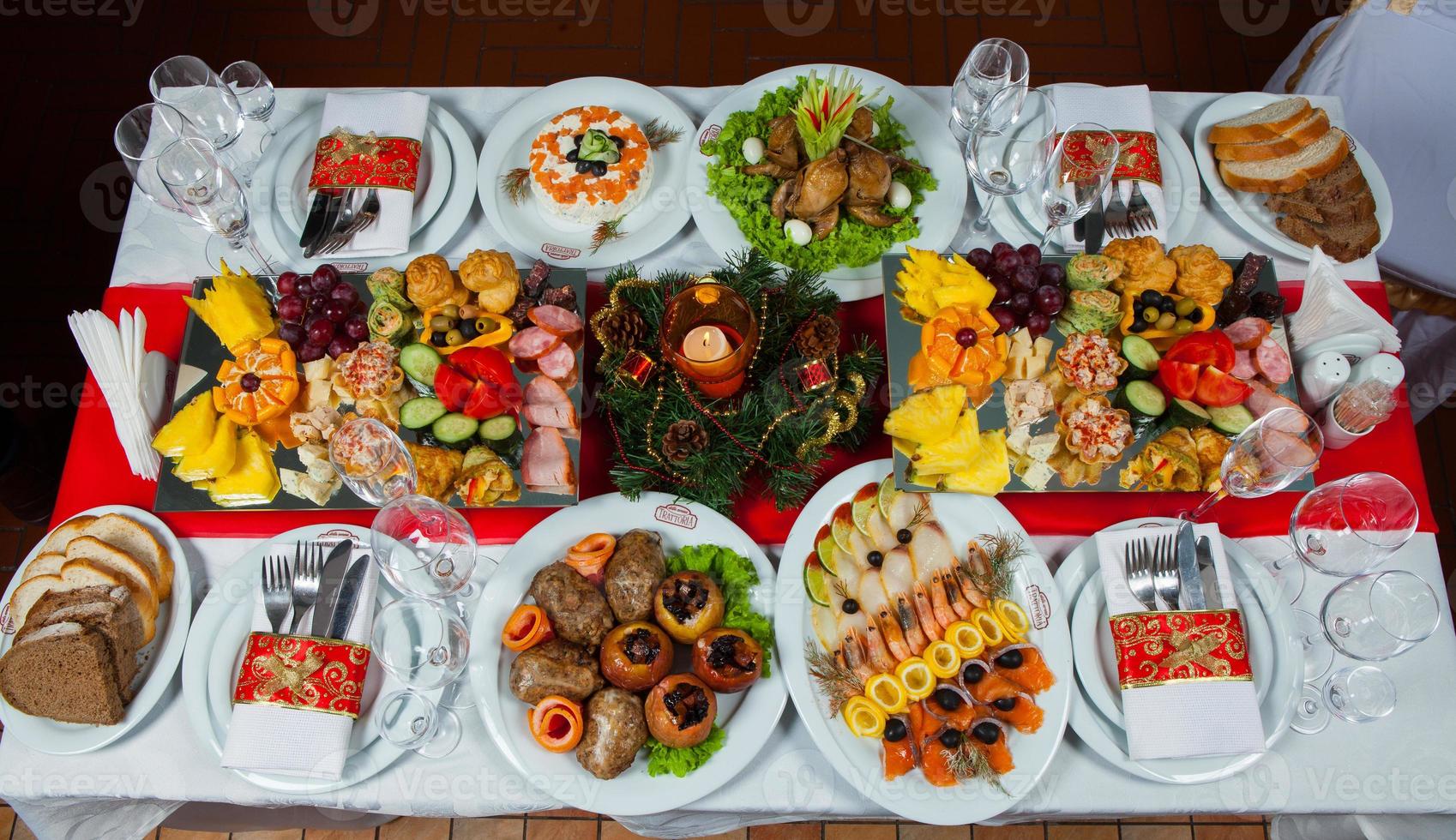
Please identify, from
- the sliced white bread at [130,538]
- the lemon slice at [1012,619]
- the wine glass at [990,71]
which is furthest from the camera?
the wine glass at [990,71]

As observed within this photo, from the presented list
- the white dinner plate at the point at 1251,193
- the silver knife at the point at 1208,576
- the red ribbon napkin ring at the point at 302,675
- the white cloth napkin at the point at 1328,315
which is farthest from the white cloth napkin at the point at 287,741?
the white dinner plate at the point at 1251,193

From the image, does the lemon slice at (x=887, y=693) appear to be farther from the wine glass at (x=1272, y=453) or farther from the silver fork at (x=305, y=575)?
the silver fork at (x=305, y=575)

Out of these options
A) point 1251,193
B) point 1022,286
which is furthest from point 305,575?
Result: point 1251,193

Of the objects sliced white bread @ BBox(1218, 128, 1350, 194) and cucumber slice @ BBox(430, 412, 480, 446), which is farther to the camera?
sliced white bread @ BBox(1218, 128, 1350, 194)

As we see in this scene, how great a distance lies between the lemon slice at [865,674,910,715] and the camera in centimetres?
167

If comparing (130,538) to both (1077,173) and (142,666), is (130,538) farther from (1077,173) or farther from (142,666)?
(1077,173)

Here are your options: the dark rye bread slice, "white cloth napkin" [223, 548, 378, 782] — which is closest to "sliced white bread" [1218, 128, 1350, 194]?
"white cloth napkin" [223, 548, 378, 782]

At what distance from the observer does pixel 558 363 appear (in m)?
1.90

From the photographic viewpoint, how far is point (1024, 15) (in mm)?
3799

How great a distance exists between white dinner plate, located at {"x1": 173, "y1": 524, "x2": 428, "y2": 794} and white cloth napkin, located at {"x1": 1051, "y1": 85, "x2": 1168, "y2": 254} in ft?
5.86

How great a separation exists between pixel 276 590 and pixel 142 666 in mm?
309

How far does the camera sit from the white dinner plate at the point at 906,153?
204 cm

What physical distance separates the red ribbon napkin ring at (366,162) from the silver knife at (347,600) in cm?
90

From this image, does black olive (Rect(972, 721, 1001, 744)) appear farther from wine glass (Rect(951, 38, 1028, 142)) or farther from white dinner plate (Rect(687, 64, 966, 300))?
wine glass (Rect(951, 38, 1028, 142))
